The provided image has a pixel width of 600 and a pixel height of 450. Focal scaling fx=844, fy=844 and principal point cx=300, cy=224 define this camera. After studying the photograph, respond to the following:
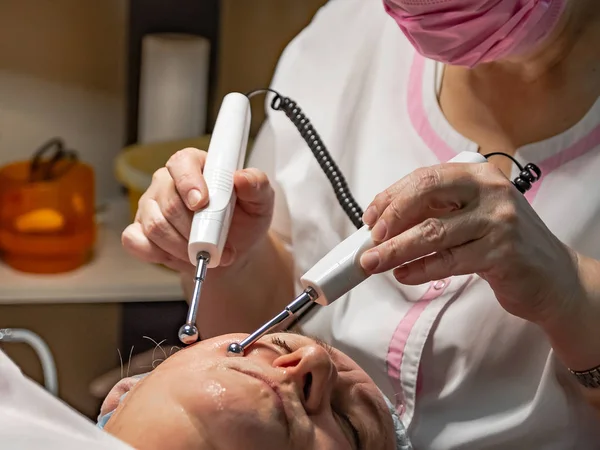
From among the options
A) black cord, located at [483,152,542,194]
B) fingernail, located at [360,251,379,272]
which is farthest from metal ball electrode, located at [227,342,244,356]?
black cord, located at [483,152,542,194]

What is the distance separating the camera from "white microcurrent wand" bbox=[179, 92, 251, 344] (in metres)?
0.96

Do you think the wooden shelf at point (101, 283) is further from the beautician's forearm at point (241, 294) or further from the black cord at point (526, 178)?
the black cord at point (526, 178)

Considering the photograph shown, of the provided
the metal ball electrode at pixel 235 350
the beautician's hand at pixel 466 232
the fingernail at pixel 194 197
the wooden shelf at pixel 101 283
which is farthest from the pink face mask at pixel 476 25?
the wooden shelf at pixel 101 283

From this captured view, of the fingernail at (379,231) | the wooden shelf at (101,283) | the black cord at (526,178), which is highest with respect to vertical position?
the black cord at (526,178)

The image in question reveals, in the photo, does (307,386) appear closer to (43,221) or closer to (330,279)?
(330,279)

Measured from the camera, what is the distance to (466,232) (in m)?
0.88

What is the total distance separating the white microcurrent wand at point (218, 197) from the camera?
0.96 m

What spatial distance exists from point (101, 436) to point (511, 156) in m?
0.67

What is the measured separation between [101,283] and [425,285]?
1.02 meters

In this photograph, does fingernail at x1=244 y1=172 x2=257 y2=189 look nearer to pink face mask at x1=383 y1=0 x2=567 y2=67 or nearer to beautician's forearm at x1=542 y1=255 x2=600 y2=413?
pink face mask at x1=383 y1=0 x2=567 y2=67

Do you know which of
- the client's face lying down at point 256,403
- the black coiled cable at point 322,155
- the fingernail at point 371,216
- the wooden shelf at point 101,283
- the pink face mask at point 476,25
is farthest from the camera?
the wooden shelf at point 101,283

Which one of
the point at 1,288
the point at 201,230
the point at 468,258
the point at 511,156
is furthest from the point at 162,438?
the point at 1,288

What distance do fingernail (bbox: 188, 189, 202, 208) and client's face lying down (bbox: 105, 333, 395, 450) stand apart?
0.56 feet

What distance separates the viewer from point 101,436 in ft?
2.37
